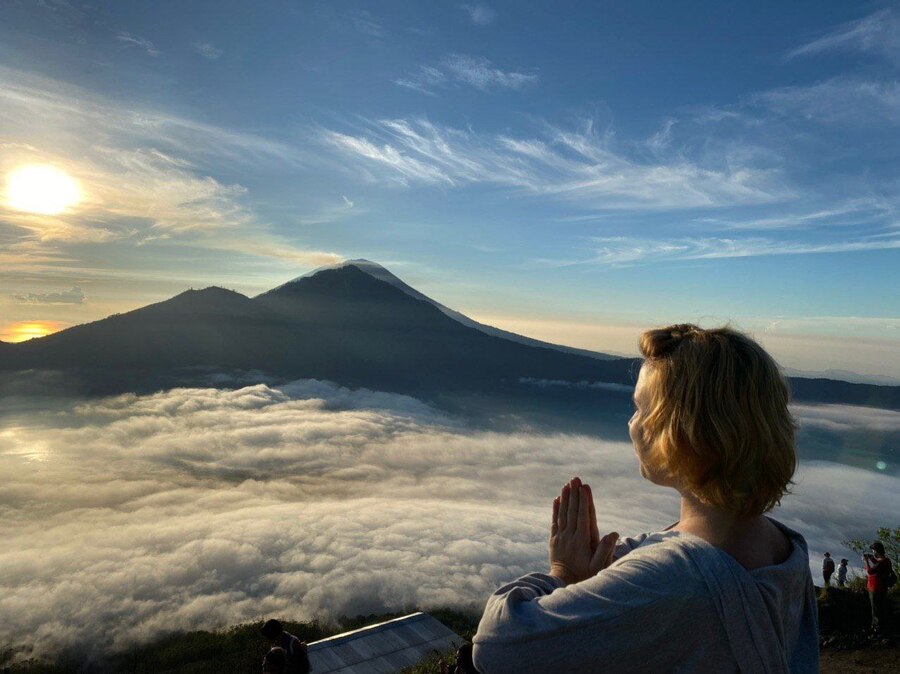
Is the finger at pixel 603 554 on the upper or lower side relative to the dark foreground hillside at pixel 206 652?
upper

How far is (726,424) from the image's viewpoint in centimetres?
141

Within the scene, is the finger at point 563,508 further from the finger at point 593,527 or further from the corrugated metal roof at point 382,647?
the corrugated metal roof at point 382,647

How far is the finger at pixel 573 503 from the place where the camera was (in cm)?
170

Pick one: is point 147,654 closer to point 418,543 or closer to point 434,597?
point 434,597

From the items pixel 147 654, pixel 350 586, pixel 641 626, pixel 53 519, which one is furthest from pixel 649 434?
pixel 53 519

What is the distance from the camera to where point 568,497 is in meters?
1.76

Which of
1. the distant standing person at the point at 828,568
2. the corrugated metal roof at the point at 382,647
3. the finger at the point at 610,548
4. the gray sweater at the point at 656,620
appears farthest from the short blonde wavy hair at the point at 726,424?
the distant standing person at the point at 828,568

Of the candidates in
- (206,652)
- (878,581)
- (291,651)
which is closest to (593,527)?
(291,651)

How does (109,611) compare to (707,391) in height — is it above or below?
below

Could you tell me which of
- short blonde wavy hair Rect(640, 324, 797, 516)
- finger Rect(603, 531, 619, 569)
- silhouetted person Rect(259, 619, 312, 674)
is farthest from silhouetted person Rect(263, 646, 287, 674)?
short blonde wavy hair Rect(640, 324, 797, 516)

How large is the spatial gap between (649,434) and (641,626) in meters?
0.50

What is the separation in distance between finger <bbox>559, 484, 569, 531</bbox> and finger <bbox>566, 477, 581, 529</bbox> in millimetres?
10

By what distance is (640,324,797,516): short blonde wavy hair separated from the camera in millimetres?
1412

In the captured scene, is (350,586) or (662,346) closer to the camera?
(662,346)
